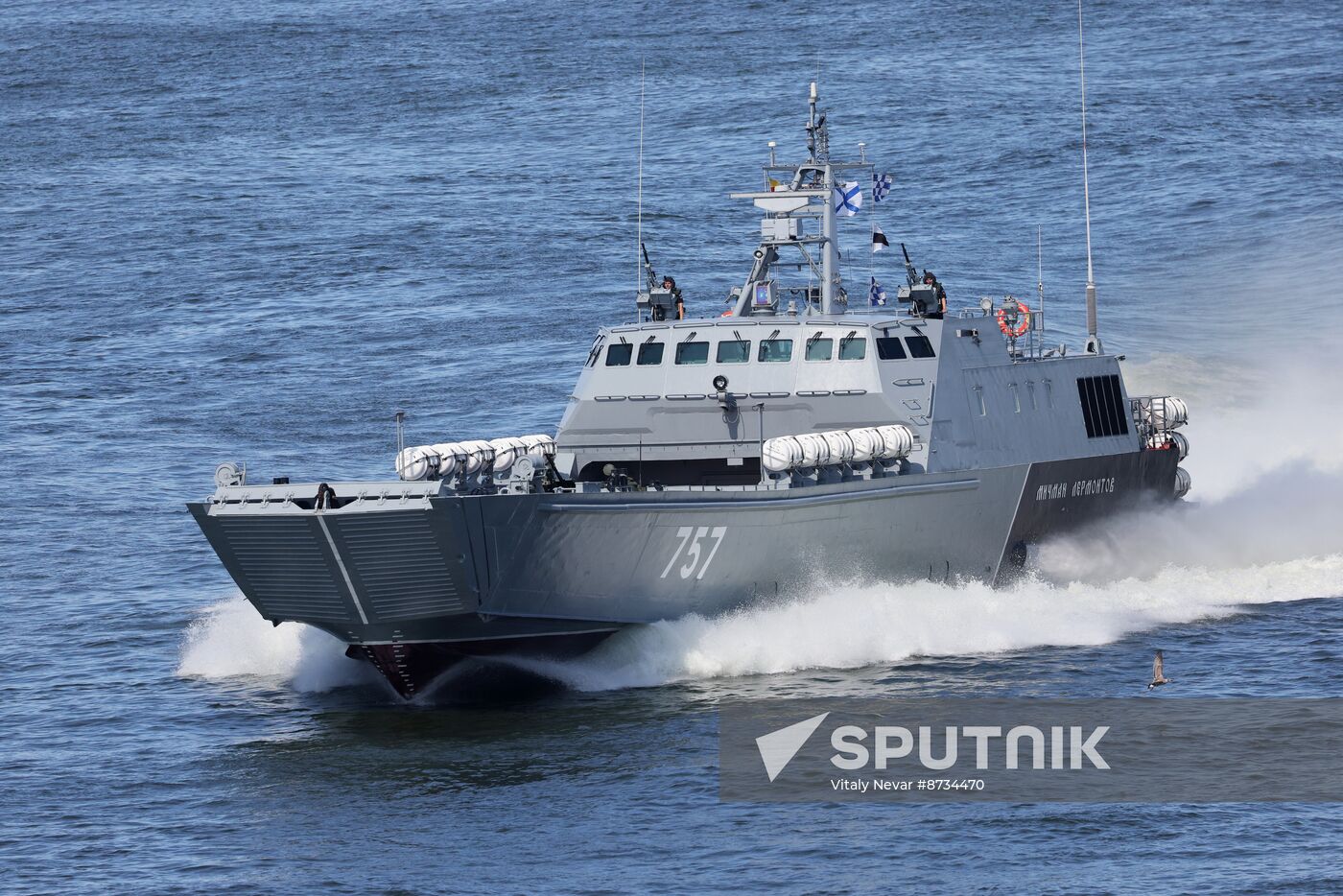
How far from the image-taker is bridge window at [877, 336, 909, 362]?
24797mm

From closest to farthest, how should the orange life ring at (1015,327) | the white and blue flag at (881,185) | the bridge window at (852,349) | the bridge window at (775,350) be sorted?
1. the bridge window at (852,349)
2. the bridge window at (775,350)
3. the white and blue flag at (881,185)
4. the orange life ring at (1015,327)

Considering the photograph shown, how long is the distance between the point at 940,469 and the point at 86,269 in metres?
35.3

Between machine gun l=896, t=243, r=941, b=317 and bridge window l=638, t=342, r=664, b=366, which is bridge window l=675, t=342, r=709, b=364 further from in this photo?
machine gun l=896, t=243, r=941, b=317

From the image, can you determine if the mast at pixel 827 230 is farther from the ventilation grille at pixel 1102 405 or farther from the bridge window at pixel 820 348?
the ventilation grille at pixel 1102 405

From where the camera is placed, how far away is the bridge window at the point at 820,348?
24.8 metres

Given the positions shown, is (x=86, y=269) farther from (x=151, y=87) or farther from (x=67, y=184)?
(x=151, y=87)

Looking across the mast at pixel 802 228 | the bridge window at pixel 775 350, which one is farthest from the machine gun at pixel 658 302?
the bridge window at pixel 775 350

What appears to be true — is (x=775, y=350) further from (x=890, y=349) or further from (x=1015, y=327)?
(x=1015, y=327)

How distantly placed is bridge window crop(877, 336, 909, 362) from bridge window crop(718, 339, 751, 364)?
1.67 m

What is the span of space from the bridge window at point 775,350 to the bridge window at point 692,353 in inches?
27.6

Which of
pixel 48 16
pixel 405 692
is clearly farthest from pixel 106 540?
pixel 48 16

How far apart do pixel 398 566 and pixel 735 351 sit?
6589 mm

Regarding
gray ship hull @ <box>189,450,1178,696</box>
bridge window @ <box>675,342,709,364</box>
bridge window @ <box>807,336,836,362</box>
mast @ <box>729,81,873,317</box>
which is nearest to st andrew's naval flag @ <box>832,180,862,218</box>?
mast @ <box>729,81,873,317</box>

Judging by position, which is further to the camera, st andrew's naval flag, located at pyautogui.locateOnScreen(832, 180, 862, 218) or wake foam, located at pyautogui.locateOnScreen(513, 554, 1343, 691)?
st andrew's naval flag, located at pyautogui.locateOnScreen(832, 180, 862, 218)
